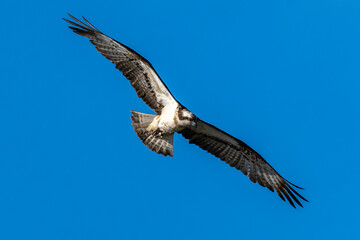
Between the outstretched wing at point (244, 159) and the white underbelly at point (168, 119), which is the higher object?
the outstretched wing at point (244, 159)

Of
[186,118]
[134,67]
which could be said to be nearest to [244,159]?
[186,118]

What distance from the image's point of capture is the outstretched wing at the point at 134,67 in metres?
13.0

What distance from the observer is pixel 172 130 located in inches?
516

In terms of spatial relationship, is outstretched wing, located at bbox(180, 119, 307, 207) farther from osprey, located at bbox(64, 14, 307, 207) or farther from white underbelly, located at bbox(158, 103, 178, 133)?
white underbelly, located at bbox(158, 103, 178, 133)

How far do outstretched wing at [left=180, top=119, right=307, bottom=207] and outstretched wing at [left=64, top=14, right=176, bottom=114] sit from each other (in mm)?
1181

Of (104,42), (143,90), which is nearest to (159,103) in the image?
(143,90)

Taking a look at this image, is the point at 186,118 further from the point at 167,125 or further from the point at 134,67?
the point at 134,67

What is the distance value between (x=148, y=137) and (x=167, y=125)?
769 mm

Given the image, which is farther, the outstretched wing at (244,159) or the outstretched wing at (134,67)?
the outstretched wing at (244,159)

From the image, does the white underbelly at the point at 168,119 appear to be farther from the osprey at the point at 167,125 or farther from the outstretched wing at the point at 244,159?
the outstretched wing at the point at 244,159

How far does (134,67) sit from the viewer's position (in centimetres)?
1313

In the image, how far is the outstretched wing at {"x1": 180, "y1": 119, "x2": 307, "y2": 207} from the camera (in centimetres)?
1398

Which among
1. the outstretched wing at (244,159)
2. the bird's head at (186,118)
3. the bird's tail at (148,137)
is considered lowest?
the bird's tail at (148,137)

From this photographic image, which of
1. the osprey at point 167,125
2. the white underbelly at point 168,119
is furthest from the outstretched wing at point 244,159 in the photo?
the white underbelly at point 168,119
